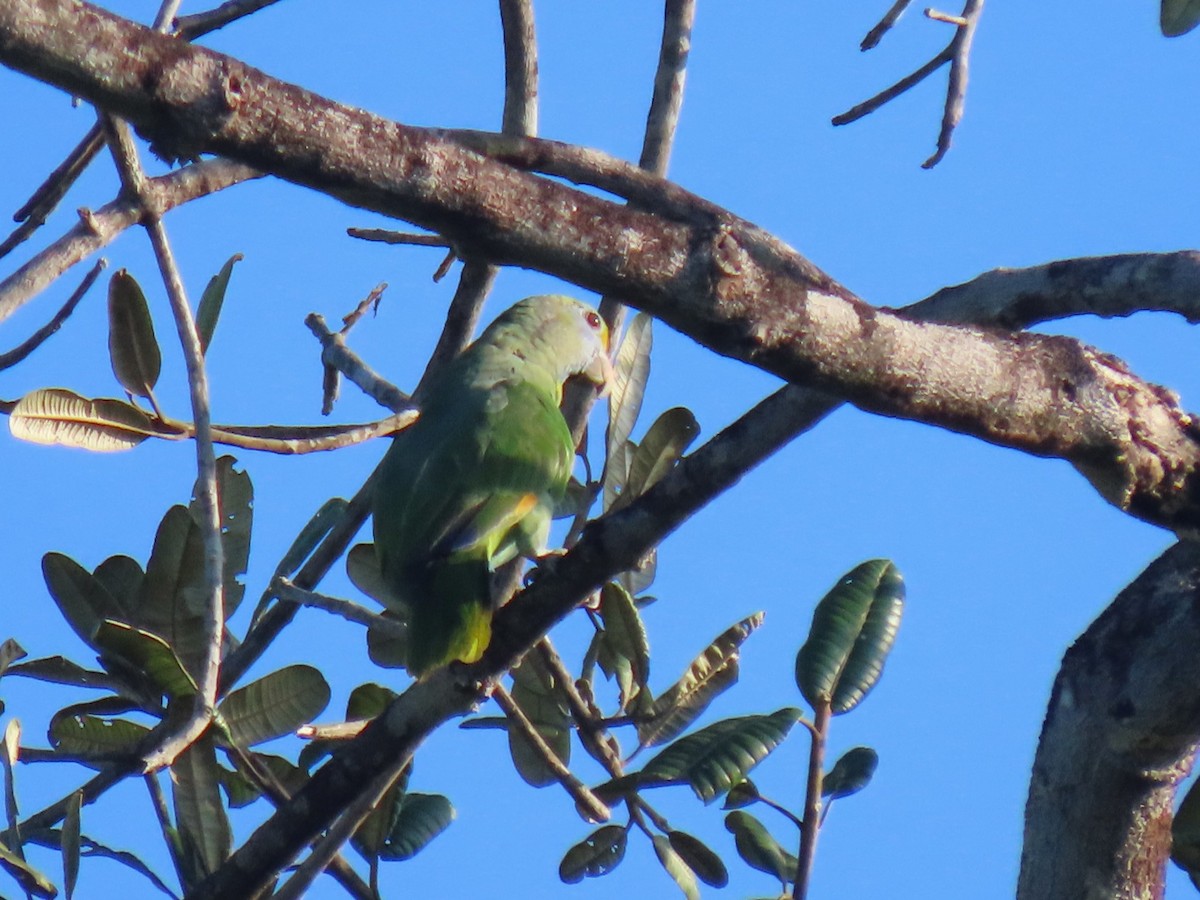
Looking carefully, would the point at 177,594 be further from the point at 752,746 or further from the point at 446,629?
the point at 752,746

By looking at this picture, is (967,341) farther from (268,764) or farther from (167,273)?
(268,764)

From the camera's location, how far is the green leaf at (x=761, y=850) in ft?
10.3

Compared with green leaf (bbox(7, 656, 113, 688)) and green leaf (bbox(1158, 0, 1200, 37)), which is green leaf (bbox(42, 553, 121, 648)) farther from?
Result: green leaf (bbox(1158, 0, 1200, 37))

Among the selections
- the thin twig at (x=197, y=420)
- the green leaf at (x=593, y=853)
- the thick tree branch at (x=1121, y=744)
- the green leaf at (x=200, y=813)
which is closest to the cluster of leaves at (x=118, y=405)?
the thin twig at (x=197, y=420)

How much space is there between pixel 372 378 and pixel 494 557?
0.69 meters

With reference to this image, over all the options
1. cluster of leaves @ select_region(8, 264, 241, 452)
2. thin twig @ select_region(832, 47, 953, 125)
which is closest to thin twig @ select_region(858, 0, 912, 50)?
thin twig @ select_region(832, 47, 953, 125)

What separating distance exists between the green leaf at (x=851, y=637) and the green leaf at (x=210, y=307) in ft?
4.85

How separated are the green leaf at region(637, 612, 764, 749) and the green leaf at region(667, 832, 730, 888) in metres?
0.26

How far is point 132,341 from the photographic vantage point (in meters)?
3.01

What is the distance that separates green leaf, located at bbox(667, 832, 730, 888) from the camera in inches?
126

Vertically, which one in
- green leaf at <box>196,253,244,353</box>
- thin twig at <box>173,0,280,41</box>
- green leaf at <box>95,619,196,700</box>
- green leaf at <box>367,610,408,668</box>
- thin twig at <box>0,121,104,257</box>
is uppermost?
thin twig at <box>173,0,280,41</box>

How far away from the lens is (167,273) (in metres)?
2.48

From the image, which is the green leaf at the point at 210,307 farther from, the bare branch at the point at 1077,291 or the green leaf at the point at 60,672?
the bare branch at the point at 1077,291

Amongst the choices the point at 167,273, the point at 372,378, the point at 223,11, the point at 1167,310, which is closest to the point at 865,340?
the point at 1167,310
